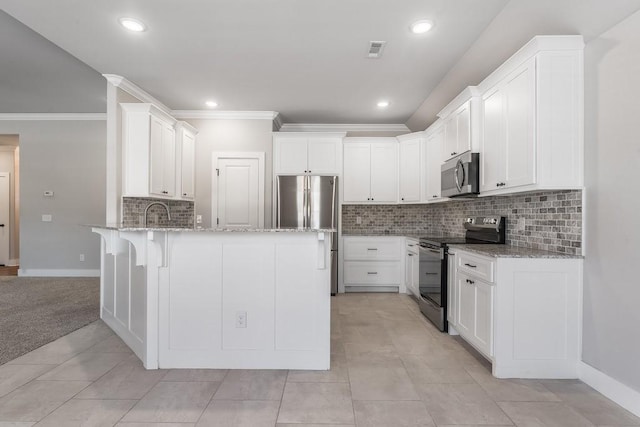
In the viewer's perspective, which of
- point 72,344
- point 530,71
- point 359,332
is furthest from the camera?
point 359,332

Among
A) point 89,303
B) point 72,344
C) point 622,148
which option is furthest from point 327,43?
point 89,303

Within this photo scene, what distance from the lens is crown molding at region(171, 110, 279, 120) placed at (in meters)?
4.66

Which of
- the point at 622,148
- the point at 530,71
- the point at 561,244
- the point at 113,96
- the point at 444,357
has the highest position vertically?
the point at 113,96

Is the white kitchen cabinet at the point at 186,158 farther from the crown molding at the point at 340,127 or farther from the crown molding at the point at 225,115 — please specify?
the crown molding at the point at 340,127

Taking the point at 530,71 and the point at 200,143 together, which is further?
the point at 200,143

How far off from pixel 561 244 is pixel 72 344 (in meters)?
4.08

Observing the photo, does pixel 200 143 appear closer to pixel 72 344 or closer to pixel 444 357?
pixel 72 344

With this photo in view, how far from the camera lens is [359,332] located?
126 inches

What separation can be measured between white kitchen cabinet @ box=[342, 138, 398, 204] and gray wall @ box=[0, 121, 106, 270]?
4.20m

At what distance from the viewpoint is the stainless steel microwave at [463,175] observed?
3.04 m

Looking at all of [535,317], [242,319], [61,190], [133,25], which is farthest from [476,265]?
[61,190]

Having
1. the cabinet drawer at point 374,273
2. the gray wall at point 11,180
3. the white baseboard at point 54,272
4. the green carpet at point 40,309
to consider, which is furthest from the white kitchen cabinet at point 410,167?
the gray wall at point 11,180

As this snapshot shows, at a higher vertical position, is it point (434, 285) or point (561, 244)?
point (561, 244)

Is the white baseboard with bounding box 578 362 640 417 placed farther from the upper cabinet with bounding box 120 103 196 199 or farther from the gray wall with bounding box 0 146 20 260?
the gray wall with bounding box 0 146 20 260
